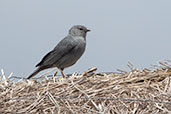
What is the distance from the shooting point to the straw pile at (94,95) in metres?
2.39

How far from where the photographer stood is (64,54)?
16.3ft

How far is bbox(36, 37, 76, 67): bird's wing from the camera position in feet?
16.3

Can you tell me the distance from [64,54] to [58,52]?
0.11m

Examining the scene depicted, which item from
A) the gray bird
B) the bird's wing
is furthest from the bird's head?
the bird's wing

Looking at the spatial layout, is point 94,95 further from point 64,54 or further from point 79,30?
point 79,30

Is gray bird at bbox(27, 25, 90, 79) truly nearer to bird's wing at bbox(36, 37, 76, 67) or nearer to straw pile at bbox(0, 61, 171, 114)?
bird's wing at bbox(36, 37, 76, 67)

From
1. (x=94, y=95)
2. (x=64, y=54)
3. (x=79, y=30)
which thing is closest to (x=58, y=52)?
(x=64, y=54)

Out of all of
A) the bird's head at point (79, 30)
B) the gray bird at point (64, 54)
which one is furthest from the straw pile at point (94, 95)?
the bird's head at point (79, 30)

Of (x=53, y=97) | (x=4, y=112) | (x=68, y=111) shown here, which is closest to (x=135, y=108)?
(x=68, y=111)

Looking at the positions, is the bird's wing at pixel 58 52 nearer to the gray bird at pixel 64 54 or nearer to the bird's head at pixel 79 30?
the gray bird at pixel 64 54

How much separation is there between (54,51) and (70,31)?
628mm

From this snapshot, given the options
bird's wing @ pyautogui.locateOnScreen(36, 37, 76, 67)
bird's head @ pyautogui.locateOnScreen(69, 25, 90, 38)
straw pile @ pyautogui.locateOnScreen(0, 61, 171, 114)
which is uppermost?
bird's head @ pyautogui.locateOnScreen(69, 25, 90, 38)

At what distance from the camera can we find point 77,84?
2.77 m

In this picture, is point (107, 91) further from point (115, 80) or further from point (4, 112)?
point (4, 112)
